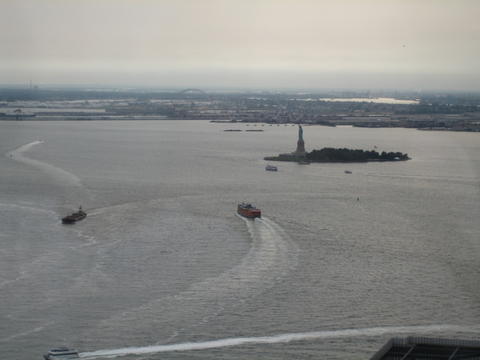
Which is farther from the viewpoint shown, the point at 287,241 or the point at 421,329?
the point at 287,241

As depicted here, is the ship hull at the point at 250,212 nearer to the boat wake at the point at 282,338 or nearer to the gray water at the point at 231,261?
the gray water at the point at 231,261

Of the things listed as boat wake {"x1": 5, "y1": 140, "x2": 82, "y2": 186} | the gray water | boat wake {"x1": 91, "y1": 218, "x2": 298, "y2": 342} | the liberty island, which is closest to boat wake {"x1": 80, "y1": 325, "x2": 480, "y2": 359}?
the gray water

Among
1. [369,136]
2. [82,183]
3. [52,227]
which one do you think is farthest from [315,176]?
[369,136]

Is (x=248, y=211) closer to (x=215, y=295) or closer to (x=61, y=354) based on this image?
(x=215, y=295)

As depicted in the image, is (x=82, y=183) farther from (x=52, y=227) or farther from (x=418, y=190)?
(x=418, y=190)

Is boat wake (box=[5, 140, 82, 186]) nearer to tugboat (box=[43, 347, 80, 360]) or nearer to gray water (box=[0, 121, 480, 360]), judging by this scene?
gray water (box=[0, 121, 480, 360])

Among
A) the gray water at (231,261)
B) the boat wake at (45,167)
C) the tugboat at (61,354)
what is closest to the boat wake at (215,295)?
the gray water at (231,261)
